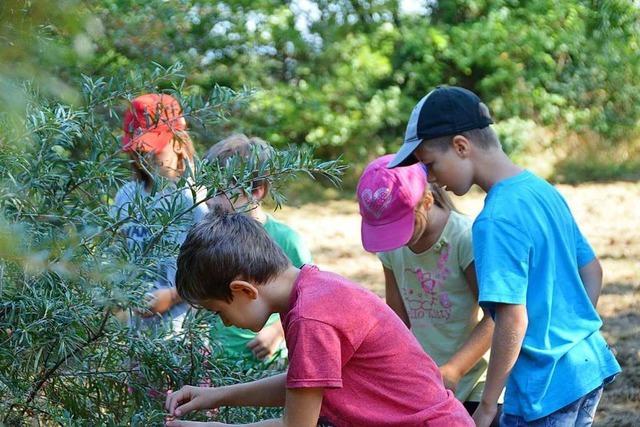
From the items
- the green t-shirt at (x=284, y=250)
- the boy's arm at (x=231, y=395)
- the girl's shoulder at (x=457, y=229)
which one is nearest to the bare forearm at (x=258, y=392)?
the boy's arm at (x=231, y=395)

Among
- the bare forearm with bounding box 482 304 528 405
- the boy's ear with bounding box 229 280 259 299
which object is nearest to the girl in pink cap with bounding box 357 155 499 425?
the bare forearm with bounding box 482 304 528 405

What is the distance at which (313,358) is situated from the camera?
7.14ft

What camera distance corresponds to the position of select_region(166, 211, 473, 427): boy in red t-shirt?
7.28ft

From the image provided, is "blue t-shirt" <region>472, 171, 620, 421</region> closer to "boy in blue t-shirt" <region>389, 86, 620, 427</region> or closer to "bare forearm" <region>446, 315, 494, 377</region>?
"boy in blue t-shirt" <region>389, 86, 620, 427</region>

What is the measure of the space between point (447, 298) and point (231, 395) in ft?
4.02

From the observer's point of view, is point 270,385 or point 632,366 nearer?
point 270,385

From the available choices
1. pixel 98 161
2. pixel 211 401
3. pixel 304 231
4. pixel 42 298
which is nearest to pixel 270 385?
pixel 211 401

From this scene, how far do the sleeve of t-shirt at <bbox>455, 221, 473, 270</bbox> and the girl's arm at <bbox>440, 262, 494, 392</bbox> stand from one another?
0.24 metres

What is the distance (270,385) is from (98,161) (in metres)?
0.78

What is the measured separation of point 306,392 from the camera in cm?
220

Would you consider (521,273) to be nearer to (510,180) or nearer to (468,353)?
(510,180)

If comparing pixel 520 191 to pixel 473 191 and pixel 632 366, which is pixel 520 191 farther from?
pixel 473 191

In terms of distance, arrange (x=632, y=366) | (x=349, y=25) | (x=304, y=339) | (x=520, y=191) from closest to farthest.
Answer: (x=304, y=339) < (x=520, y=191) < (x=632, y=366) < (x=349, y=25)

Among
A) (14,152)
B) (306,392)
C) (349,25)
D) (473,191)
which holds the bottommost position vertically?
(473,191)
